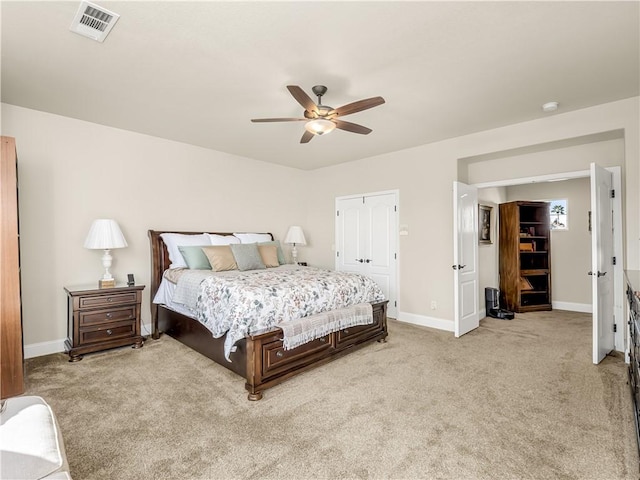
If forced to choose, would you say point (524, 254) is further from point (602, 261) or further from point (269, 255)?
point (269, 255)

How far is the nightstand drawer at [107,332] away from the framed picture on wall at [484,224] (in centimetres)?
516

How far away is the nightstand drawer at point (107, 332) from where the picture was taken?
3.36m

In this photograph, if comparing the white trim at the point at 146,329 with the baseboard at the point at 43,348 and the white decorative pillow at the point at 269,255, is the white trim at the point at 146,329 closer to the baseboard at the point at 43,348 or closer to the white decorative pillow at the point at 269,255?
the baseboard at the point at 43,348

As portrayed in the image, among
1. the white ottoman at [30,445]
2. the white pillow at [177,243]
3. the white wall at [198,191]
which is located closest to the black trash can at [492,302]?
the white wall at [198,191]

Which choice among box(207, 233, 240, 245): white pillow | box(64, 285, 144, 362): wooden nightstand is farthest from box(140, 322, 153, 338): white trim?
box(207, 233, 240, 245): white pillow

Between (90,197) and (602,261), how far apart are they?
5554 millimetres

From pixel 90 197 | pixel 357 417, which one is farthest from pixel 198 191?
pixel 357 417

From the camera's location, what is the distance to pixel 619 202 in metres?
3.53

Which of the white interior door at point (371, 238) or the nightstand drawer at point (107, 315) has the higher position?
the white interior door at point (371, 238)

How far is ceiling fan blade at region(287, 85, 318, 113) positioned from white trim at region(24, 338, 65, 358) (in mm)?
3652

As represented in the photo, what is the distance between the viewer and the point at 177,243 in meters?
4.19

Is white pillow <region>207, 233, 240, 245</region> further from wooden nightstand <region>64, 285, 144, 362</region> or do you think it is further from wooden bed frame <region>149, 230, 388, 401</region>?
wooden nightstand <region>64, 285, 144, 362</region>

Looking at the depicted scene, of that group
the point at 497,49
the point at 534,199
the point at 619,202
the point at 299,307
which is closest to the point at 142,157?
the point at 299,307

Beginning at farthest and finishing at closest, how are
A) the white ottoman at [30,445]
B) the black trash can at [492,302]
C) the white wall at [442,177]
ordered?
the black trash can at [492,302] → the white wall at [442,177] → the white ottoman at [30,445]
